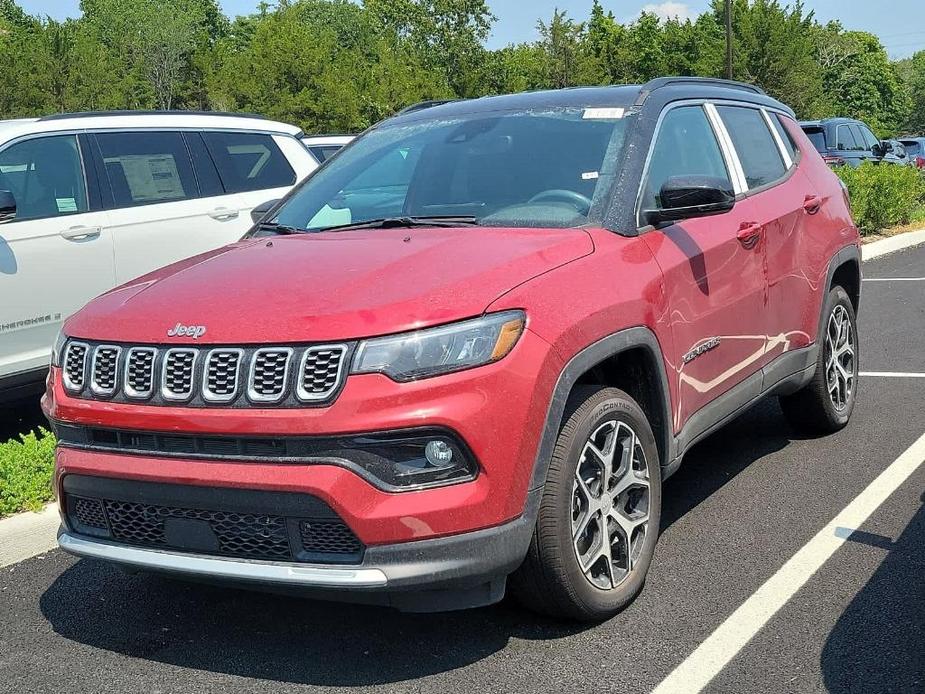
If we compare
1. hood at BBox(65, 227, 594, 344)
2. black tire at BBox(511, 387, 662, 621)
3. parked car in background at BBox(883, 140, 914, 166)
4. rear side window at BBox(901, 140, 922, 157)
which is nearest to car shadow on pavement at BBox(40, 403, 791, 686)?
black tire at BBox(511, 387, 662, 621)

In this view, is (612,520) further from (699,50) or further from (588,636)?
(699,50)

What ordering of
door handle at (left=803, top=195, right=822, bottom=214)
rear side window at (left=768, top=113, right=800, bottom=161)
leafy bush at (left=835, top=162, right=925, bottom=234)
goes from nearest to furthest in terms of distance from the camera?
door handle at (left=803, top=195, right=822, bottom=214) < rear side window at (left=768, top=113, right=800, bottom=161) < leafy bush at (left=835, top=162, right=925, bottom=234)

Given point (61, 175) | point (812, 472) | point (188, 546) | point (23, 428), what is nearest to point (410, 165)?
point (188, 546)

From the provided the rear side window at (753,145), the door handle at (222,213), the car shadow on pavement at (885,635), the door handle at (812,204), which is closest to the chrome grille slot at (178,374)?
the car shadow on pavement at (885,635)

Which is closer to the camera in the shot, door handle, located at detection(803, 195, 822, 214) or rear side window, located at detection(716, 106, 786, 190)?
rear side window, located at detection(716, 106, 786, 190)

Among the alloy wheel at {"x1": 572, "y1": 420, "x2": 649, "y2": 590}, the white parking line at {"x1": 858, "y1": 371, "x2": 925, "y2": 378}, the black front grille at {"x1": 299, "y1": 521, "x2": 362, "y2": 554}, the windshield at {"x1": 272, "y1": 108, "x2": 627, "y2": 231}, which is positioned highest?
the windshield at {"x1": 272, "y1": 108, "x2": 627, "y2": 231}

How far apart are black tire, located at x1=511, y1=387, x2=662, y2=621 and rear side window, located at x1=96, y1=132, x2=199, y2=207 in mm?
4529

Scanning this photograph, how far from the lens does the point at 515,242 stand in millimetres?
3832

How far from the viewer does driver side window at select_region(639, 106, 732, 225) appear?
439cm

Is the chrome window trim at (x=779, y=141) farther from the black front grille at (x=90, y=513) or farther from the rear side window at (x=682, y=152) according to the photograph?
the black front grille at (x=90, y=513)

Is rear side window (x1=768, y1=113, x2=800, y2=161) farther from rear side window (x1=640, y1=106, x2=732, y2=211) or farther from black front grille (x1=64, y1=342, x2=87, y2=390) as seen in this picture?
black front grille (x1=64, y1=342, x2=87, y2=390)

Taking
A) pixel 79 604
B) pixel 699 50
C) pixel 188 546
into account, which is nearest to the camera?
pixel 188 546

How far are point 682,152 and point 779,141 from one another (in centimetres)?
127

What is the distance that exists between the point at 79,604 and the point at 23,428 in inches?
125
